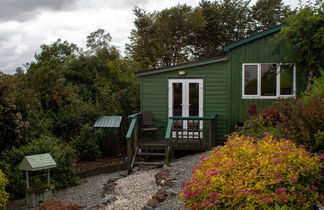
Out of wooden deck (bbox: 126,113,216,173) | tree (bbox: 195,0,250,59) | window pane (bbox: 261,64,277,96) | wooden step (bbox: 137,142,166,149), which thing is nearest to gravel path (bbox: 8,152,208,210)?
wooden deck (bbox: 126,113,216,173)

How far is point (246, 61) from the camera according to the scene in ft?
35.8

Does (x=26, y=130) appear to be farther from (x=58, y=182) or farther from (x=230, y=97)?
(x=230, y=97)

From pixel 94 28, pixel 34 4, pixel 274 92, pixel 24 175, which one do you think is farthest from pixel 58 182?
pixel 94 28

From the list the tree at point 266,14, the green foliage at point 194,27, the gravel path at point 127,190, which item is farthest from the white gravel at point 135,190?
the tree at point 266,14

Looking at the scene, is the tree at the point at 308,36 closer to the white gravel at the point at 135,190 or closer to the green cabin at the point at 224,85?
the green cabin at the point at 224,85

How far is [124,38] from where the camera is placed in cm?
3048

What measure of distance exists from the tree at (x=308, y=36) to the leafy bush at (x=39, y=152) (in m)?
7.17

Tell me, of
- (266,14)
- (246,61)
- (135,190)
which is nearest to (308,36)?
(246,61)

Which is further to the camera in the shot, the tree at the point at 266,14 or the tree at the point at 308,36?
the tree at the point at 266,14

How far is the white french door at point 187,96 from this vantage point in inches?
444

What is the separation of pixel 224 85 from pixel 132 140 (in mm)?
3716

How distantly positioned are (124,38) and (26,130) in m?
22.3

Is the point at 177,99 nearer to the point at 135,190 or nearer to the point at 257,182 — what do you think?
the point at 135,190

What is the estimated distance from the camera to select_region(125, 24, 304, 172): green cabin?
1082 centimetres
